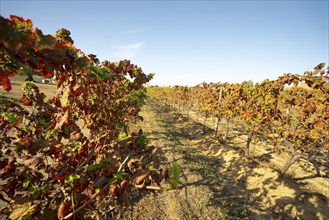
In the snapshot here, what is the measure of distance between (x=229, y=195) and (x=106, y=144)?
6106mm

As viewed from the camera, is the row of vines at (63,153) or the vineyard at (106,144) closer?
the row of vines at (63,153)

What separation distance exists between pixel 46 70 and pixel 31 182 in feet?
4.01

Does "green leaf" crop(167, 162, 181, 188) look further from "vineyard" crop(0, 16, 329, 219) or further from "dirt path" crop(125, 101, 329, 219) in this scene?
"dirt path" crop(125, 101, 329, 219)

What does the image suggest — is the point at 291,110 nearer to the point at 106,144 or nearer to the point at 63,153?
the point at 106,144

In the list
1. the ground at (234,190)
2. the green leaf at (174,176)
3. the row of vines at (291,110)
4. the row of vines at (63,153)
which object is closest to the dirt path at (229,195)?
the ground at (234,190)

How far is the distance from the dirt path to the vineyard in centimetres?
4

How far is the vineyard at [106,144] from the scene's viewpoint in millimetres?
1284

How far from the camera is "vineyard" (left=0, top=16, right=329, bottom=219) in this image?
128 cm

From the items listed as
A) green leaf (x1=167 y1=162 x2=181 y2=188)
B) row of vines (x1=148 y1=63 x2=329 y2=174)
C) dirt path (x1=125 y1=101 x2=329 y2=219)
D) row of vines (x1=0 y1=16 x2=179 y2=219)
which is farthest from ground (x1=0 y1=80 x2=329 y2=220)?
green leaf (x1=167 y1=162 x2=181 y2=188)

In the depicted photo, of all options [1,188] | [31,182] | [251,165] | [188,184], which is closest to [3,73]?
[31,182]

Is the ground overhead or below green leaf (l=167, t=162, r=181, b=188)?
below

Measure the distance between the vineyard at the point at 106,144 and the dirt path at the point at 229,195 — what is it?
4cm

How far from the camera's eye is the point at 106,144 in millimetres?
1935

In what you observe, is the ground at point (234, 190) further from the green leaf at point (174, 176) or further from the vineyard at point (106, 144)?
the green leaf at point (174, 176)
